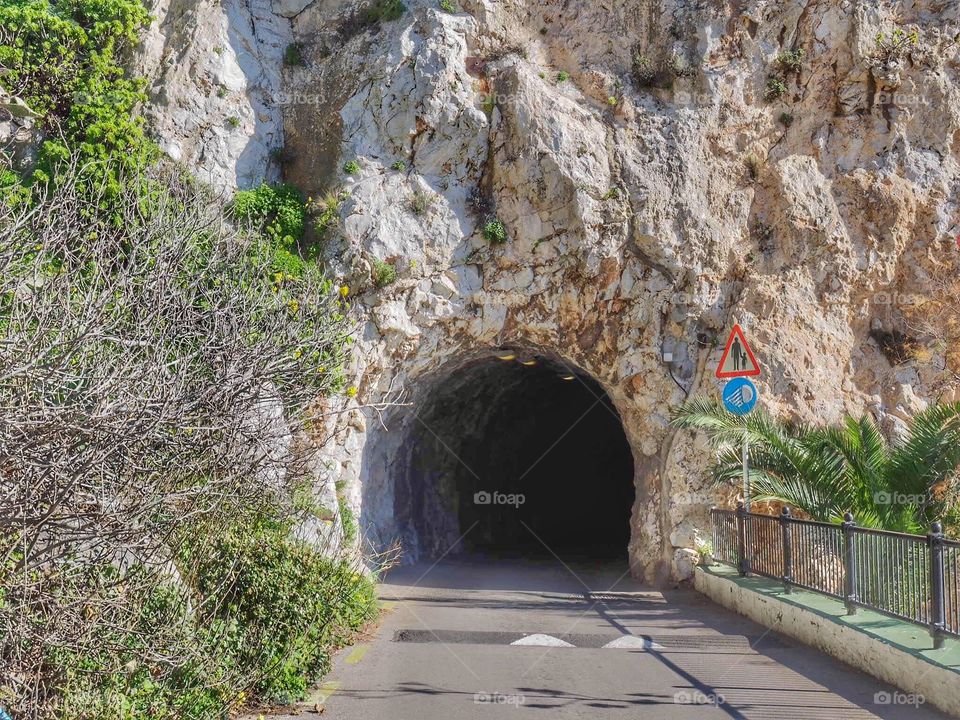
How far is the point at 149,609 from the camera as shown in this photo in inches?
262

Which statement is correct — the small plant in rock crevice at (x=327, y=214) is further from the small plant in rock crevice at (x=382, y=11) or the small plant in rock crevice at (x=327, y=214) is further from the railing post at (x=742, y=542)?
the railing post at (x=742, y=542)

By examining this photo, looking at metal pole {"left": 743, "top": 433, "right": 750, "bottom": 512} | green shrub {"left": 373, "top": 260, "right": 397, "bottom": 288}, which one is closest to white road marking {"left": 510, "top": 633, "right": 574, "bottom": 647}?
metal pole {"left": 743, "top": 433, "right": 750, "bottom": 512}

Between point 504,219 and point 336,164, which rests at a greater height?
point 336,164

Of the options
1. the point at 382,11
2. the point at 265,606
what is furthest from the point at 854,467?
the point at 382,11

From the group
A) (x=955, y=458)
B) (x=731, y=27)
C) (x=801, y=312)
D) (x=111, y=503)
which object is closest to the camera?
(x=111, y=503)

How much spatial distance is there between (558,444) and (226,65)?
1769cm

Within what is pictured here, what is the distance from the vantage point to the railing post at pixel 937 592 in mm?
7734

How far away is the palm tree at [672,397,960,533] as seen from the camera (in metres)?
12.2

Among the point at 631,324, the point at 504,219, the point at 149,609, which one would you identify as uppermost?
the point at 504,219

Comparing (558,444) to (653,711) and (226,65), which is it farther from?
(653,711)

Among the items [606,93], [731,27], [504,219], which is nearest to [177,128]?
[504,219]

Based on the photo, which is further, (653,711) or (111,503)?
(653,711)

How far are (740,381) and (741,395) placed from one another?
0.21m

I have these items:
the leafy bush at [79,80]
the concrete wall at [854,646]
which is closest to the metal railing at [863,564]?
the concrete wall at [854,646]
